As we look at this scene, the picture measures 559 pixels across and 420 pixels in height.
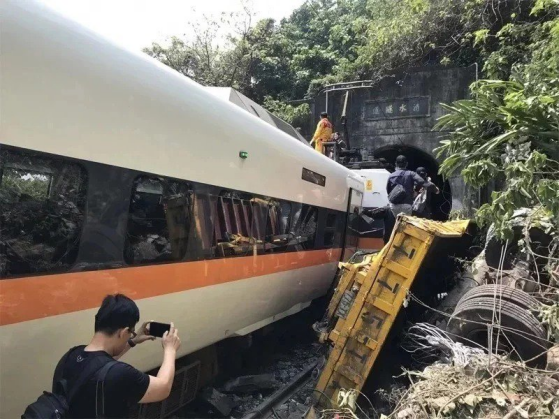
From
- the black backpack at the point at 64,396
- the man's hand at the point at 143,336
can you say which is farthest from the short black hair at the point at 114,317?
the man's hand at the point at 143,336

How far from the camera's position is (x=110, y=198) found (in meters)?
3.00

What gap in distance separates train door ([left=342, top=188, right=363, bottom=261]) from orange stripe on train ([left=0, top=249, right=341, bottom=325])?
3.52 metres

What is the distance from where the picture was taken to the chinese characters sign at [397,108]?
47.4 feet

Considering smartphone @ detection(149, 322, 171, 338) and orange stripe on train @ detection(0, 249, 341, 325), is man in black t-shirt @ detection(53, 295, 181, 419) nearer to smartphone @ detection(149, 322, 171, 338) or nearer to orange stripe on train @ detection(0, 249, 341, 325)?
smartphone @ detection(149, 322, 171, 338)

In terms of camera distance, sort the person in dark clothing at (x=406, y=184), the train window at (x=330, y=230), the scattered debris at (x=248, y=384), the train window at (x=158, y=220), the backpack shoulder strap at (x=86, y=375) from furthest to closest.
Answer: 1. the person in dark clothing at (x=406, y=184)
2. the train window at (x=330, y=230)
3. the scattered debris at (x=248, y=384)
4. the train window at (x=158, y=220)
5. the backpack shoulder strap at (x=86, y=375)

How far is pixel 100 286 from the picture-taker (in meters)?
2.94

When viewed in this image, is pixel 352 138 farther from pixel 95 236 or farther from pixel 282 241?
pixel 95 236

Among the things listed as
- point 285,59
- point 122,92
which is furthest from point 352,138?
point 122,92

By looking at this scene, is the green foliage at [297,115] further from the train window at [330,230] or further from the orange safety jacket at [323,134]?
the train window at [330,230]

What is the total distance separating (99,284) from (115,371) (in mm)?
1098

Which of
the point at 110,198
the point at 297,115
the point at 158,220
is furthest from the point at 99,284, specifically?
the point at 297,115

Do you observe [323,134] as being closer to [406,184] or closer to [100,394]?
[406,184]

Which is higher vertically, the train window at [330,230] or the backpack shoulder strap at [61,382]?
the train window at [330,230]

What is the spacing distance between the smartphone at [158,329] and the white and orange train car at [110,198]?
69 cm
